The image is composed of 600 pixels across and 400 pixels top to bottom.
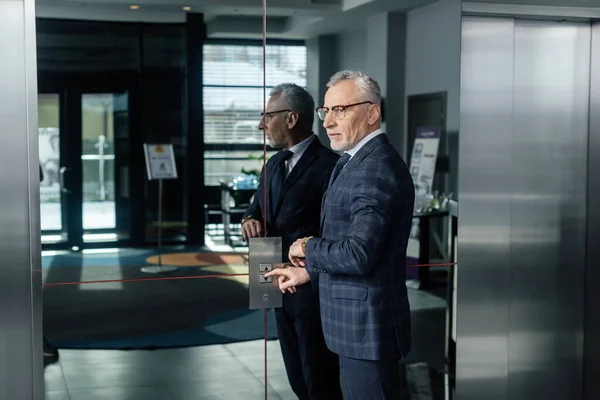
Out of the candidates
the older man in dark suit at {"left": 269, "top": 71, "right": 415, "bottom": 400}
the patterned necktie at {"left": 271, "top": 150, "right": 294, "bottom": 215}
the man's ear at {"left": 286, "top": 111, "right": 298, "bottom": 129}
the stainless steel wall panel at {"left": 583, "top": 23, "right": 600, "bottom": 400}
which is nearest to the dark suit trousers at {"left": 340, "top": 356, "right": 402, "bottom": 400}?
the older man in dark suit at {"left": 269, "top": 71, "right": 415, "bottom": 400}

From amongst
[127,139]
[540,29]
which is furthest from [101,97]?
[540,29]

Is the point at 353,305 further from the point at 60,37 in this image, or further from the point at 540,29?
the point at 540,29

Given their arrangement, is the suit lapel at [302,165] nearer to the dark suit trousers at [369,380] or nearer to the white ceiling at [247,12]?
the white ceiling at [247,12]

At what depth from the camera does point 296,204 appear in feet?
12.5

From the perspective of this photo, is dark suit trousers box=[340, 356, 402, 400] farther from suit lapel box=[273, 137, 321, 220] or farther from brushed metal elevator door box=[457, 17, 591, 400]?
brushed metal elevator door box=[457, 17, 591, 400]

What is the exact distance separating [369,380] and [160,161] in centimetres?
131

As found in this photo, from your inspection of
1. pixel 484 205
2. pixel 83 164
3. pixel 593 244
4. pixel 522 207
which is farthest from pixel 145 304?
pixel 593 244

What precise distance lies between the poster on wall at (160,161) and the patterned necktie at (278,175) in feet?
1.47

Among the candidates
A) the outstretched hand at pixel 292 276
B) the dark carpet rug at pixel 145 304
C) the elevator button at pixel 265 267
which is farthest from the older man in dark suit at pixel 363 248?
the dark carpet rug at pixel 145 304

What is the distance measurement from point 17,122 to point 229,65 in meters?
0.93

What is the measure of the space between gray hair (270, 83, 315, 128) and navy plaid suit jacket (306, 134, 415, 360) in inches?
24.3

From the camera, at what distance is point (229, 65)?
3.74m

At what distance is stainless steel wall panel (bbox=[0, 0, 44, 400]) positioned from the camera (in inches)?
139

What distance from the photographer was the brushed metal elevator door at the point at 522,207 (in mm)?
4348
